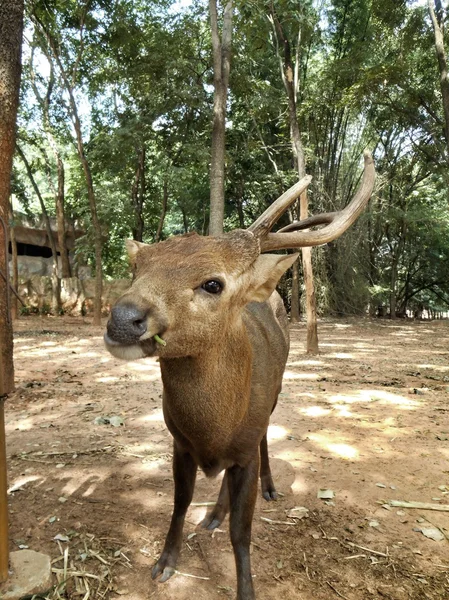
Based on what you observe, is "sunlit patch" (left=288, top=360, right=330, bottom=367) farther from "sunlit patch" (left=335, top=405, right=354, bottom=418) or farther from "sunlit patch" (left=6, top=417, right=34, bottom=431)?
"sunlit patch" (left=6, top=417, right=34, bottom=431)

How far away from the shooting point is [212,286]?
2061 millimetres

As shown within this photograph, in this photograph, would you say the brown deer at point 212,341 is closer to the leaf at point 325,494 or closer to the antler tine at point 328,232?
the antler tine at point 328,232

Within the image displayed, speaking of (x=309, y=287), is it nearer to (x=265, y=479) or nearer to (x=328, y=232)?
(x=265, y=479)

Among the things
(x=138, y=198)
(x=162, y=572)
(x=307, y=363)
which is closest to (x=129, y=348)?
(x=162, y=572)

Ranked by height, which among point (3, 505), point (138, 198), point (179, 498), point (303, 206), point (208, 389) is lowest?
point (179, 498)

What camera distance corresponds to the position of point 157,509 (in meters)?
3.14

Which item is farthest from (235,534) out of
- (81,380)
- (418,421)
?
(81,380)

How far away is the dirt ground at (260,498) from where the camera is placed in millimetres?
2500

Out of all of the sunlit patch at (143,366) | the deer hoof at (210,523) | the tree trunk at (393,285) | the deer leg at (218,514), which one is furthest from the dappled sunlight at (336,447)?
the tree trunk at (393,285)

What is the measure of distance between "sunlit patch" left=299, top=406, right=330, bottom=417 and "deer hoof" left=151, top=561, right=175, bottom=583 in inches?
118

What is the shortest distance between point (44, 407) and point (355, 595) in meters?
3.95

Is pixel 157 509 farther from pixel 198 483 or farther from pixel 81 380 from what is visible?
pixel 81 380

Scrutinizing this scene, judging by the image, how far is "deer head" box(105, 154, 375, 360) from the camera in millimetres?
1804

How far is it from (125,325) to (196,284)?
39 centimetres
